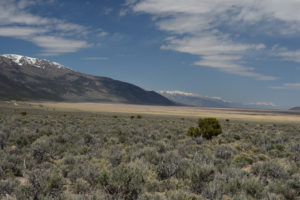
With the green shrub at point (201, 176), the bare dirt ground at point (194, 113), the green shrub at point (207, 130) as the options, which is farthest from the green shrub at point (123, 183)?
the bare dirt ground at point (194, 113)

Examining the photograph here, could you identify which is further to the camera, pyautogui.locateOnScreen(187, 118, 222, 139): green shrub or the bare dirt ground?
the bare dirt ground

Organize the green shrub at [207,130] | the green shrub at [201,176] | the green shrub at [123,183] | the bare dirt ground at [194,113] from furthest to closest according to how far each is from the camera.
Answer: the bare dirt ground at [194,113] → the green shrub at [207,130] → the green shrub at [201,176] → the green shrub at [123,183]

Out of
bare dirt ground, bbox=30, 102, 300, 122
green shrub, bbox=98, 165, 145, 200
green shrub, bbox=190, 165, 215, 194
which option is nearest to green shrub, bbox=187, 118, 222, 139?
green shrub, bbox=190, 165, 215, 194

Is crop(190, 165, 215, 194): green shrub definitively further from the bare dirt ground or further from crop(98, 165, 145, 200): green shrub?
the bare dirt ground

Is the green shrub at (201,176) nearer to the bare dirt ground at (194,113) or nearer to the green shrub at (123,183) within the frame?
the green shrub at (123,183)

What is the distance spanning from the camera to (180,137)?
18.7m

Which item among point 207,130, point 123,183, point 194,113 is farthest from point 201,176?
point 194,113

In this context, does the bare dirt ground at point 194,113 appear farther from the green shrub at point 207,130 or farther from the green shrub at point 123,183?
the green shrub at point 123,183

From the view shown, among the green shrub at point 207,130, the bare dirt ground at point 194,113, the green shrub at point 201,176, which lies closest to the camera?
the green shrub at point 201,176

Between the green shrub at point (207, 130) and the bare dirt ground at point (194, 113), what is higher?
the green shrub at point (207, 130)

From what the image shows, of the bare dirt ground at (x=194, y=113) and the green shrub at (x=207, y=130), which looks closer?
the green shrub at (x=207, y=130)

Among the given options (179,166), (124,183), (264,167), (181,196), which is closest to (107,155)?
(179,166)

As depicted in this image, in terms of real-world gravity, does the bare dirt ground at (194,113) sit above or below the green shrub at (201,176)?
below

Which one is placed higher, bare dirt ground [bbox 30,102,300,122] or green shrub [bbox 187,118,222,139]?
green shrub [bbox 187,118,222,139]
